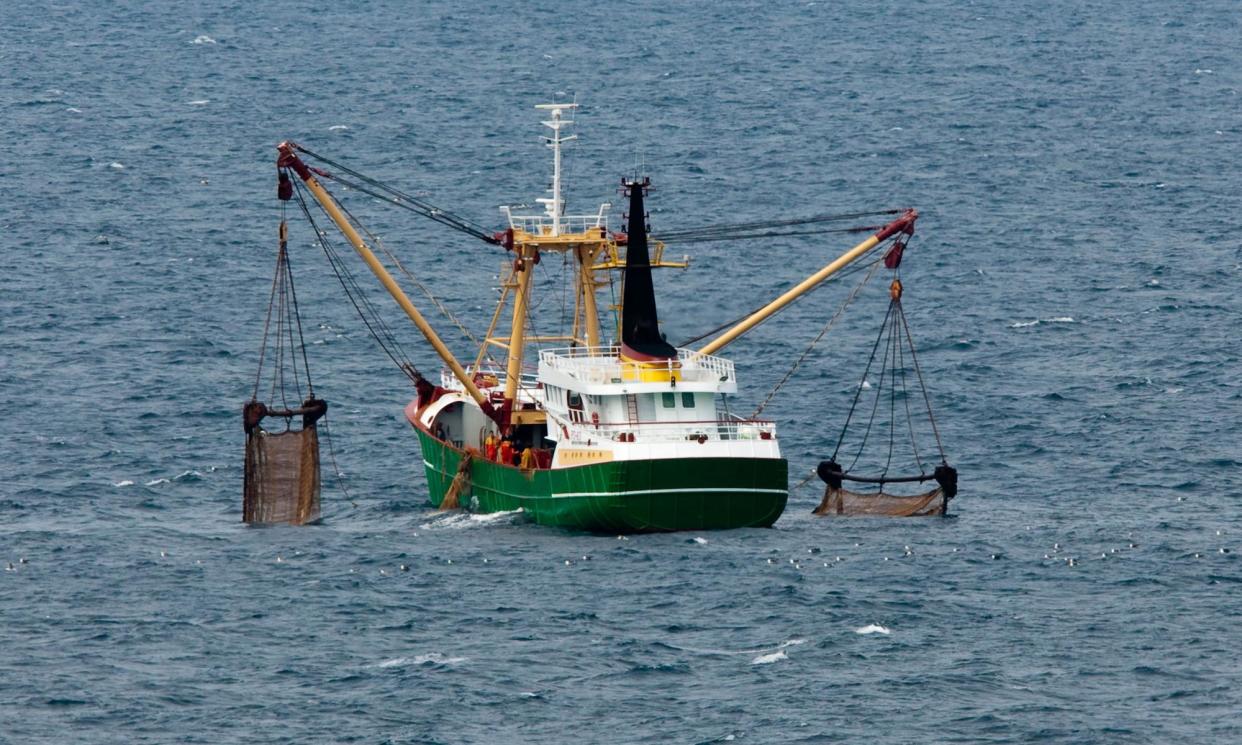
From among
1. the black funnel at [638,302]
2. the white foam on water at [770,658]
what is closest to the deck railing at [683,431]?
the black funnel at [638,302]

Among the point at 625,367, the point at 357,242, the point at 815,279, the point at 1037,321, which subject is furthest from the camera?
the point at 1037,321

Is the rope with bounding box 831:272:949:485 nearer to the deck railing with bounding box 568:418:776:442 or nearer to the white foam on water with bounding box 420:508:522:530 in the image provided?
the deck railing with bounding box 568:418:776:442

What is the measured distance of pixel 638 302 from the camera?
88625mm

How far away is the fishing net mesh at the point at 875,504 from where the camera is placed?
290 feet

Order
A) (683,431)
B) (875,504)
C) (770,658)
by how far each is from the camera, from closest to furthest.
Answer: (770,658), (683,431), (875,504)

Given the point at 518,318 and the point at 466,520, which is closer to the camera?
the point at 466,520

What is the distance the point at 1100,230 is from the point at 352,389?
180 feet

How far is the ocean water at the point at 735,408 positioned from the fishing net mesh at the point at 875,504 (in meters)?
1.56

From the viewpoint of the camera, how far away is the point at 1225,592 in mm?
76688

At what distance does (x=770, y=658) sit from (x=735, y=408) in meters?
38.6

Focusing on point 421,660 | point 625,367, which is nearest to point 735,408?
point 625,367

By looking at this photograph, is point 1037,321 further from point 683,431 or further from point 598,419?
point 683,431

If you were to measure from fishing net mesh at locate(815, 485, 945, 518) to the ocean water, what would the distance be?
61.3 inches

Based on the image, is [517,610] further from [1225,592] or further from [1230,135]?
[1230,135]
